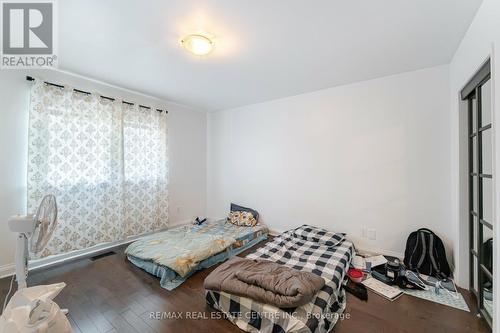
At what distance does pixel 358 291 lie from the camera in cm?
199

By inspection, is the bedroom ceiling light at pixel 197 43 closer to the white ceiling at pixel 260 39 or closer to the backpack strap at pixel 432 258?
the white ceiling at pixel 260 39

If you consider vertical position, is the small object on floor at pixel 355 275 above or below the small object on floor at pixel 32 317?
below

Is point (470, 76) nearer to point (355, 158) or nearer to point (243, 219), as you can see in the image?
point (355, 158)

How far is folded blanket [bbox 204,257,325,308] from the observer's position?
154cm

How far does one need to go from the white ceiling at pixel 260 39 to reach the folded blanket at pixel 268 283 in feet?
6.77

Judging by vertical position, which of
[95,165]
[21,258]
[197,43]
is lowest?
[21,258]

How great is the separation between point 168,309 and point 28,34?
8.85ft

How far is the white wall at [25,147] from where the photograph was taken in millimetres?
2283

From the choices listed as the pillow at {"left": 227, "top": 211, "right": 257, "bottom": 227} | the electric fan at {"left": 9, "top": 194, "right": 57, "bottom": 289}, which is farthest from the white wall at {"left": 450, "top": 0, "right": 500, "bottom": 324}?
the electric fan at {"left": 9, "top": 194, "right": 57, "bottom": 289}

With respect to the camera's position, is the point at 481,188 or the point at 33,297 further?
the point at 481,188

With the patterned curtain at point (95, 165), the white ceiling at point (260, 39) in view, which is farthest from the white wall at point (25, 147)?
the white ceiling at point (260, 39)

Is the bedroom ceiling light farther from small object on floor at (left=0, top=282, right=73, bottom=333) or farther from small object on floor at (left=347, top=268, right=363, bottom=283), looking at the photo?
small object on floor at (left=347, top=268, right=363, bottom=283)

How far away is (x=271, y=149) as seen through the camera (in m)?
3.70

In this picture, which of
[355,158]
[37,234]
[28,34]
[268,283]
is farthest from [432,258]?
[28,34]
